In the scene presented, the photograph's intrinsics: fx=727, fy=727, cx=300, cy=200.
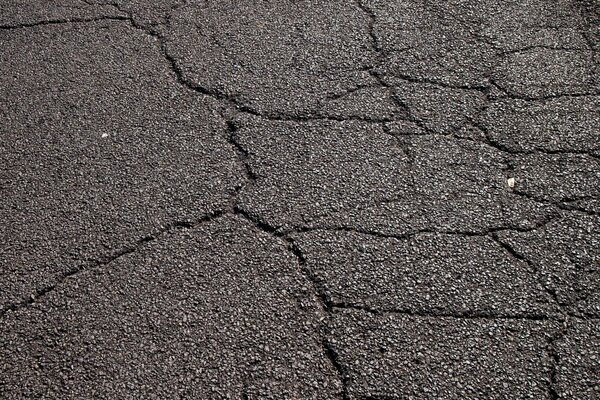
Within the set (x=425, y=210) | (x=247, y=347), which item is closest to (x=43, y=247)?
(x=247, y=347)

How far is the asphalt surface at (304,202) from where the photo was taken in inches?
104

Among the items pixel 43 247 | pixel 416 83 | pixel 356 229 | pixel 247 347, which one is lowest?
pixel 43 247

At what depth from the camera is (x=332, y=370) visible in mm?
2600

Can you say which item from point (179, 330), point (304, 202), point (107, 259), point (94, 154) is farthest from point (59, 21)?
point (179, 330)

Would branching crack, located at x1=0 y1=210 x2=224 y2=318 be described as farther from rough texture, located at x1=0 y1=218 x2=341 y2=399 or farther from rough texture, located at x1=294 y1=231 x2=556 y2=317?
rough texture, located at x1=294 y1=231 x2=556 y2=317

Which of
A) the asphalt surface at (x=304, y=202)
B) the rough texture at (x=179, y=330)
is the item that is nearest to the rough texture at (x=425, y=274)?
the asphalt surface at (x=304, y=202)

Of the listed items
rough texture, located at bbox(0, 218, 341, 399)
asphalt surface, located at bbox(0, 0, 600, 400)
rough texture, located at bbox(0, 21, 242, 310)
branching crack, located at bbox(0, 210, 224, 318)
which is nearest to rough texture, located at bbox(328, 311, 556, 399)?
asphalt surface, located at bbox(0, 0, 600, 400)

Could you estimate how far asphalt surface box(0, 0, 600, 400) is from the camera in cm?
265

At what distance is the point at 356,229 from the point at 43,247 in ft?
4.47

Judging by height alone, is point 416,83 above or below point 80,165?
above

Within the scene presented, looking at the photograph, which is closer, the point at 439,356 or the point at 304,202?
the point at 439,356

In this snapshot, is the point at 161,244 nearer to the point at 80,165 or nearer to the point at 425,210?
the point at 80,165

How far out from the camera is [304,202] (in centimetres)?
326

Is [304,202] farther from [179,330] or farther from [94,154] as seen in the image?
[94,154]
